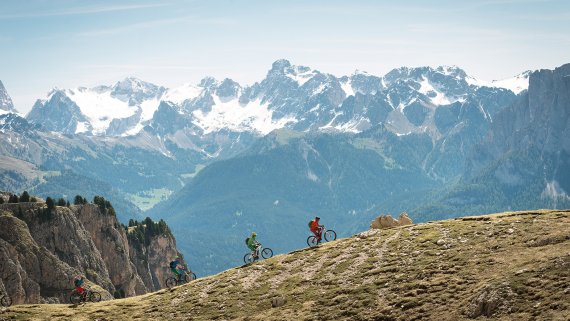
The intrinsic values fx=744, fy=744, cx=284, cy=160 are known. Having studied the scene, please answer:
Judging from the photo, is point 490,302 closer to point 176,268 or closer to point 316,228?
point 316,228

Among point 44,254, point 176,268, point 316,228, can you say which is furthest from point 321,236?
point 44,254

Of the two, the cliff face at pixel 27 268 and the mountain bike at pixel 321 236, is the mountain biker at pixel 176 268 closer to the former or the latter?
the mountain bike at pixel 321 236

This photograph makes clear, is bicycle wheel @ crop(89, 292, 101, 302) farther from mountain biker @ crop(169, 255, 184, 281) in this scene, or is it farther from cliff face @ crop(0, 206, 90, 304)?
cliff face @ crop(0, 206, 90, 304)

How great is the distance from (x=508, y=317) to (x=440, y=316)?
5.59 meters

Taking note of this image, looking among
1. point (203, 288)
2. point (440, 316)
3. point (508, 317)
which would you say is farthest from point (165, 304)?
point (508, 317)

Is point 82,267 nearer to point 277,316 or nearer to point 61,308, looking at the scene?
point 61,308

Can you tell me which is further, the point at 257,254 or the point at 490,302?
the point at 257,254

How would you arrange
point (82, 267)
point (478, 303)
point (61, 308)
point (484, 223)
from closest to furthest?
point (478, 303) → point (484, 223) → point (61, 308) → point (82, 267)

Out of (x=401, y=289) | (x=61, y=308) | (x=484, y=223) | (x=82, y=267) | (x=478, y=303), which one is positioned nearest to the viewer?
(x=478, y=303)

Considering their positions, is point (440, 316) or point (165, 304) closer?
point (440, 316)

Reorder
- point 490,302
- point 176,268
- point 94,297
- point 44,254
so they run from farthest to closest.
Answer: point 44,254 < point 94,297 < point 176,268 < point 490,302

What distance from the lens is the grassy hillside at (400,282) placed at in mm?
53812

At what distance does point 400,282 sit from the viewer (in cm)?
6334

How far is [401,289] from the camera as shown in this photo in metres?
61.5
